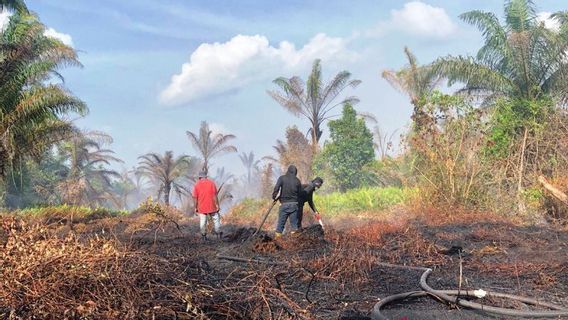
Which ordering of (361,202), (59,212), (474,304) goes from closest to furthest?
(474,304) < (59,212) < (361,202)

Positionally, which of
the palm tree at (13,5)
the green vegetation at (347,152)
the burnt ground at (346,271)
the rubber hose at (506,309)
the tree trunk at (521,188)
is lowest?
the rubber hose at (506,309)

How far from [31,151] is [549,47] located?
19.0 m

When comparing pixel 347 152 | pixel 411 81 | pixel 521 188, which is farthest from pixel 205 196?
pixel 347 152

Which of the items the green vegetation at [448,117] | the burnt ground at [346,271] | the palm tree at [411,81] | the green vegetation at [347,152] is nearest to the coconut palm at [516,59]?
the green vegetation at [448,117]

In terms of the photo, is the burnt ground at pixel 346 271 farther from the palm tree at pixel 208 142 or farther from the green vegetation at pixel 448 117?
the palm tree at pixel 208 142

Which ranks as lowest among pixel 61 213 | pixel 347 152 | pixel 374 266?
pixel 374 266

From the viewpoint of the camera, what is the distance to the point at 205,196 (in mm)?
11500

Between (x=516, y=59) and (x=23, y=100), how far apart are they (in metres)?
17.5

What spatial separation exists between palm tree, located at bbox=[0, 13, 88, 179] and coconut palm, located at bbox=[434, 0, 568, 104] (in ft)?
47.2

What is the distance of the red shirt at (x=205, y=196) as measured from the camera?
1151 cm

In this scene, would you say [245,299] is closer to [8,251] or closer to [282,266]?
[8,251]

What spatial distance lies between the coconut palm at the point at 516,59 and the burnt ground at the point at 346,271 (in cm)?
907

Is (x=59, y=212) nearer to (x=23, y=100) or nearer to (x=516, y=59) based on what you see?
(x=23, y=100)

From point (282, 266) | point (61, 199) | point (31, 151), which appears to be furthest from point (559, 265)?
point (61, 199)
